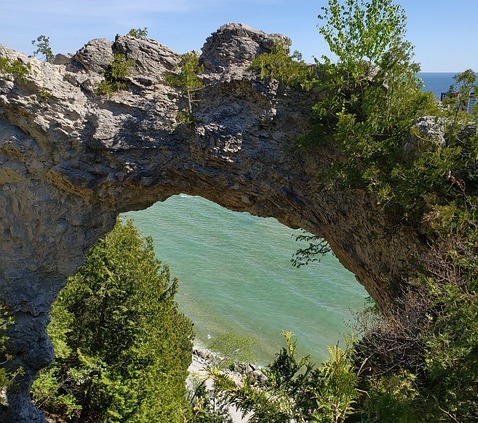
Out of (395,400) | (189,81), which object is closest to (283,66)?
(189,81)

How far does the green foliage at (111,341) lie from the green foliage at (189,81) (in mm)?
4905

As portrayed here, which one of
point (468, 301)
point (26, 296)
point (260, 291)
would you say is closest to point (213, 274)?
point (260, 291)

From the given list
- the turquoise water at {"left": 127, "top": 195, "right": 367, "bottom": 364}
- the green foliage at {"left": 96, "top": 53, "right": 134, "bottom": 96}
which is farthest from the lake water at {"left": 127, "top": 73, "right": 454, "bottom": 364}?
the green foliage at {"left": 96, "top": 53, "right": 134, "bottom": 96}

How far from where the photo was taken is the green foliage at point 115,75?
10.4m

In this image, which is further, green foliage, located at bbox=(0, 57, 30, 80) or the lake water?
the lake water

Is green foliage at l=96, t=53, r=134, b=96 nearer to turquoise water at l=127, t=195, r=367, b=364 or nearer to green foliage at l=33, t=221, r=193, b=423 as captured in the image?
green foliage at l=33, t=221, r=193, b=423

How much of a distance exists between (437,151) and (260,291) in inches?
741

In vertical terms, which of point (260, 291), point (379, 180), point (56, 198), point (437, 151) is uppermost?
point (437, 151)

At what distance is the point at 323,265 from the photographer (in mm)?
27625

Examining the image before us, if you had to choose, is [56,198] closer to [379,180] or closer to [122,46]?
[122,46]

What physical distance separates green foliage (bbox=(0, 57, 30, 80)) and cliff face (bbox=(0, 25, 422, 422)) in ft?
0.43

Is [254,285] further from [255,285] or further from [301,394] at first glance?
[301,394]

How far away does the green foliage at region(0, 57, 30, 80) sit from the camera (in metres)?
9.68

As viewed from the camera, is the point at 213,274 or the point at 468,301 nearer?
the point at 468,301
